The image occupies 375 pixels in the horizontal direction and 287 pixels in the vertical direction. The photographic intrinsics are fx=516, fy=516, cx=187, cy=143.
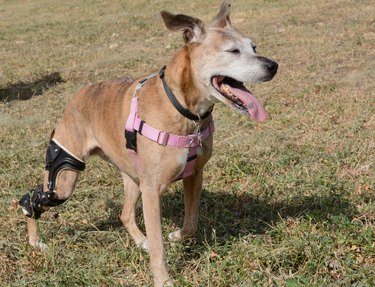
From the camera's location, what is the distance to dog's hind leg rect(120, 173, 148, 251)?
4.81m

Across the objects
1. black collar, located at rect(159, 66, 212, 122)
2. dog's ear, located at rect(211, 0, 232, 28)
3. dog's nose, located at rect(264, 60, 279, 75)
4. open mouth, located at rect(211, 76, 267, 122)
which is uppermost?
dog's ear, located at rect(211, 0, 232, 28)

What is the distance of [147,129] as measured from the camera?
381 centimetres

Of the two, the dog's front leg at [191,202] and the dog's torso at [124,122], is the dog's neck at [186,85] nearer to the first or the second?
the dog's torso at [124,122]

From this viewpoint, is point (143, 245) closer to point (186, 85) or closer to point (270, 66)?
point (186, 85)

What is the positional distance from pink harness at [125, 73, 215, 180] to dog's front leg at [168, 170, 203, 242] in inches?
8.4

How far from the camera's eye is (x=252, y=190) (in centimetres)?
550

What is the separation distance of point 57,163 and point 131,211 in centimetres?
86

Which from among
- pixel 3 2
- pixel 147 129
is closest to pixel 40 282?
pixel 147 129

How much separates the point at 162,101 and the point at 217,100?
42 centimetres

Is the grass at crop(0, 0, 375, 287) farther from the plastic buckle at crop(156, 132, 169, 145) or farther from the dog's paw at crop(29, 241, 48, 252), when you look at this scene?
the plastic buckle at crop(156, 132, 169, 145)

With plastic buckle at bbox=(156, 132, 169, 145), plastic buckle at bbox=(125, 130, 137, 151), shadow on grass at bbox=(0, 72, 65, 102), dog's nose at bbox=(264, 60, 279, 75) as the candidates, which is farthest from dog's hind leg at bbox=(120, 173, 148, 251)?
shadow on grass at bbox=(0, 72, 65, 102)

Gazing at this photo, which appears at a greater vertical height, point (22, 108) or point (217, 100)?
point (217, 100)

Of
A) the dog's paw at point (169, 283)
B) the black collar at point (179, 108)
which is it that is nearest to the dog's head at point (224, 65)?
the black collar at point (179, 108)

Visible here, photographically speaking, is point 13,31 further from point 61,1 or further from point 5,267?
A: point 5,267
